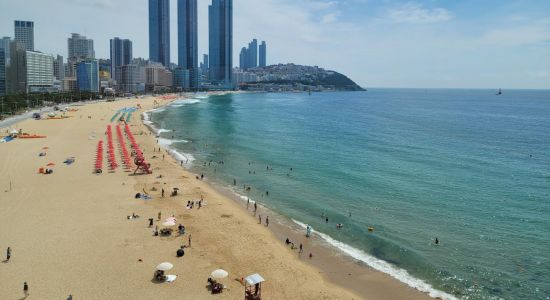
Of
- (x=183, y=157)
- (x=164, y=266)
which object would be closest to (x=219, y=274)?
(x=164, y=266)

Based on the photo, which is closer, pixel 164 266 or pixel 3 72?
pixel 164 266

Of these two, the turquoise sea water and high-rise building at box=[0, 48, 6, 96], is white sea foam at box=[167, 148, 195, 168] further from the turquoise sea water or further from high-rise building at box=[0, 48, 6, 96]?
high-rise building at box=[0, 48, 6, 96]

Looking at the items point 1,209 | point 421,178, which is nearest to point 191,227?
point 1,209

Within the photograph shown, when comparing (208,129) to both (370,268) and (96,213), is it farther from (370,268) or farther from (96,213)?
(370,268)

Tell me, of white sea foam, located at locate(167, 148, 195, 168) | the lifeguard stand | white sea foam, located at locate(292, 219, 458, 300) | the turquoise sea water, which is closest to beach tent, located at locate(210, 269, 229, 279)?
the lifeguard stand

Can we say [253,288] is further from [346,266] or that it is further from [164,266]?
[346,266]

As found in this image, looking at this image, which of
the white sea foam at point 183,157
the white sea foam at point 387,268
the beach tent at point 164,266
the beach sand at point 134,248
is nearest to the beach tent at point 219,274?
the beach sand at point 134,248
